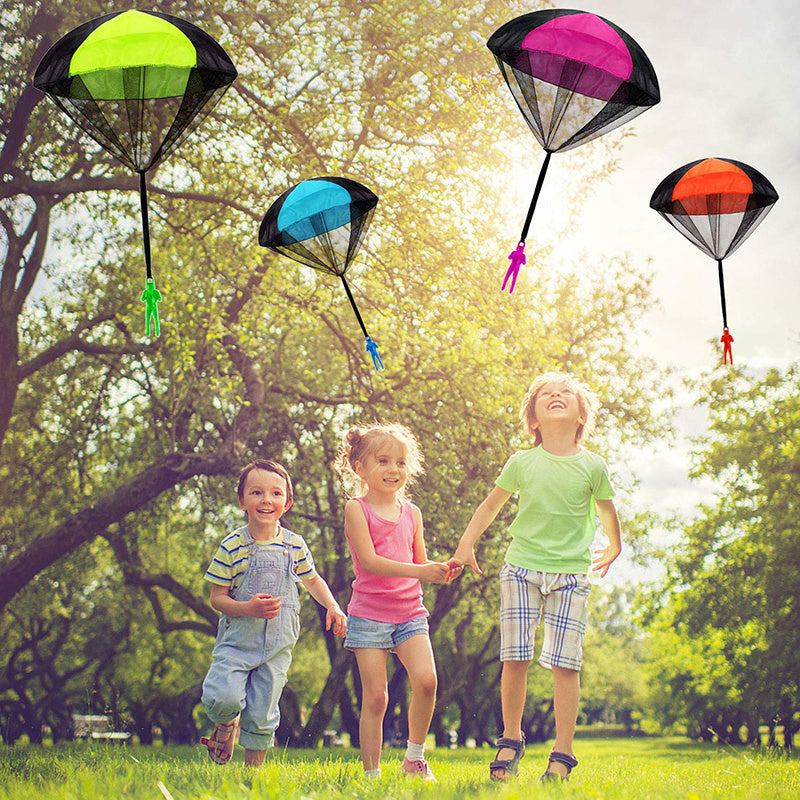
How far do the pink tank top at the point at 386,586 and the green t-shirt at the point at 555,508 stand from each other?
2.09ft

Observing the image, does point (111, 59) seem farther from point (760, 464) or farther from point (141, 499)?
point (760, 464)

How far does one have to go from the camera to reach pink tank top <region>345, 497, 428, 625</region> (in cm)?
520

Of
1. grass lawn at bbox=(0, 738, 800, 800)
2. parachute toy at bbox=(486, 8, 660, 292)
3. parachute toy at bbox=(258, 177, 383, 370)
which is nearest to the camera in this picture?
grass lawn at bbox=(0, 738, 800, 800)

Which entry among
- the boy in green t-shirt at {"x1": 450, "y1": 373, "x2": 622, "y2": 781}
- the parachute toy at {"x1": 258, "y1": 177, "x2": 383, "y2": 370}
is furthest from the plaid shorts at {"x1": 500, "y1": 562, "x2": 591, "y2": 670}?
the parachute toy at {"x1": 258, "y1": 177, "x2": 383, "y2": 370}

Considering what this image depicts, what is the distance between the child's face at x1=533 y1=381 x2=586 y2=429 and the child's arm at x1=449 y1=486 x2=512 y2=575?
1.84 feet

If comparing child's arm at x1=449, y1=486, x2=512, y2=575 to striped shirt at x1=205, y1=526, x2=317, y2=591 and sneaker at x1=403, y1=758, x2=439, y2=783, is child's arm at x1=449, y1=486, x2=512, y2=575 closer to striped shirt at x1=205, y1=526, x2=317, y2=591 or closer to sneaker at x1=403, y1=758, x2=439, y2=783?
striped shirt at x1=205, y1=526, x2=317, y2=591

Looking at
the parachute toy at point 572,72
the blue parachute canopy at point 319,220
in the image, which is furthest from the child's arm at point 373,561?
the blue parachute canopy at point 319,220

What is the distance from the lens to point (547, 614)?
17.2 ft

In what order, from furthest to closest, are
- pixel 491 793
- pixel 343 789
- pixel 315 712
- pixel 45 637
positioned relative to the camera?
pixel 45 637 → pixel 315 712 → pixel 343 789 → pixel 491 793

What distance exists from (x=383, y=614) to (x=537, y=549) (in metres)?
1.01

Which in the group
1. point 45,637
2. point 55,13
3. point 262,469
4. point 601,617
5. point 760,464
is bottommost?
point 45,637

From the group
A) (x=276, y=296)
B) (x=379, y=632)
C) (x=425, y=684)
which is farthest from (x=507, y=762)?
(x=276, y=296)

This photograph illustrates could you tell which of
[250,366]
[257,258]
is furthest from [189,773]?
[250,366]

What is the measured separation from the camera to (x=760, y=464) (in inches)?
778
